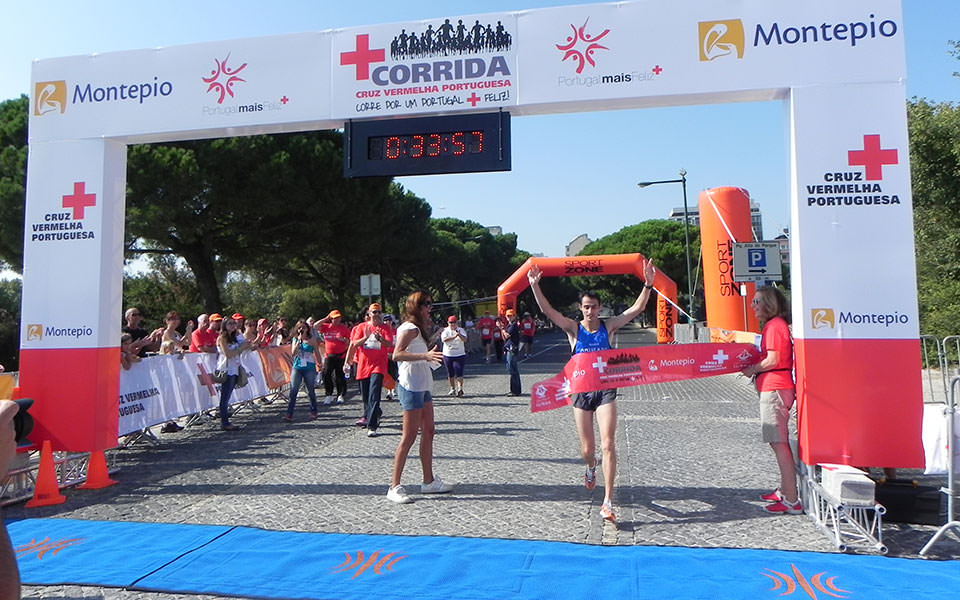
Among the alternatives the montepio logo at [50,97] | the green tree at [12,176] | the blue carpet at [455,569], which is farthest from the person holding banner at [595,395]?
the green tree at [12,176]

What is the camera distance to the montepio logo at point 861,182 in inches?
196

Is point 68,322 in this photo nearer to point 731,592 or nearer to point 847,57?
point 731,592

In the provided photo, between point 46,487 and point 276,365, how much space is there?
7.32 m

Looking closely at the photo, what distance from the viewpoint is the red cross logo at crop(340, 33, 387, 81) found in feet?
19.7

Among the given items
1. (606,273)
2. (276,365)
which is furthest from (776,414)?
(606,273)

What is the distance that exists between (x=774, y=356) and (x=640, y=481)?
176cm

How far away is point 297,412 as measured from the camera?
1125 centimetres

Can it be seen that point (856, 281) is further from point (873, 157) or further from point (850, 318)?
point (873, 157)

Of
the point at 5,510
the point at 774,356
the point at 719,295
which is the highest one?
the point at 719,295

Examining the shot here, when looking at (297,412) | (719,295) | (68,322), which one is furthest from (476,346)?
(68,322)

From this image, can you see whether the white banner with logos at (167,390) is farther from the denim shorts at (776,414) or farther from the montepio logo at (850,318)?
the montepio logo at (850,318)

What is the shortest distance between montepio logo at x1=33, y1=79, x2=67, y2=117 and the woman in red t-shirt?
22.9 feet

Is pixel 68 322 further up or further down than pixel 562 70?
further down

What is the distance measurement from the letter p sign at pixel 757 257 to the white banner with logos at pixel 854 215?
4.66 meters
